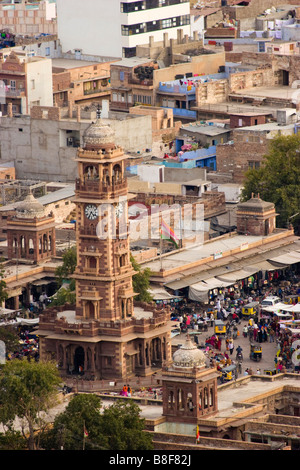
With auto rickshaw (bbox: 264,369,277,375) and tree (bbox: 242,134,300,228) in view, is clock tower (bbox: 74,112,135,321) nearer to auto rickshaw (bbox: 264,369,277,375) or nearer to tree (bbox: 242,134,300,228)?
auto rickshaw (bbox: 264,369,277,375)

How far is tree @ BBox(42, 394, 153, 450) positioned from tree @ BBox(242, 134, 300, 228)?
152 feet

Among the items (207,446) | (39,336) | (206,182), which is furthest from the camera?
(206,182)

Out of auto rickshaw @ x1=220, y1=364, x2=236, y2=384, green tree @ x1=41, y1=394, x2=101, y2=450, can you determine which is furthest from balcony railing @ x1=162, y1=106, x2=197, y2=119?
green tree @ x1=41, y1=394, x2=101, y2=450

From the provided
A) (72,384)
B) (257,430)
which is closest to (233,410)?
(257,430)

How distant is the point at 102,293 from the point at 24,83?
Result: 6356cm

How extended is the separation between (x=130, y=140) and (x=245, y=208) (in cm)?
2410

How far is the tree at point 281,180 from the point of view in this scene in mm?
150125

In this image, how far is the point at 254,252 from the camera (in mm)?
142250

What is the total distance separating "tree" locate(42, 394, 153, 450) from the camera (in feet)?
338

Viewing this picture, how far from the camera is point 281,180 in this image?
499 feet

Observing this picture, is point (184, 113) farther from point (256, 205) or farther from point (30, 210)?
point (30, 210)

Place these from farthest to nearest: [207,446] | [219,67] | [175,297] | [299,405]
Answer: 1. [219,67]
2. [175,297]
3. [299,405]
4. [207,446]

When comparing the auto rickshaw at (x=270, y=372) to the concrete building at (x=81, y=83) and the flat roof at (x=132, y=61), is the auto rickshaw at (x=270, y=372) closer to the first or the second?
the flat roof at (x=132, y=61)
